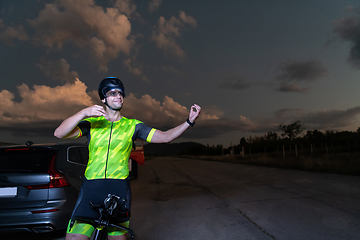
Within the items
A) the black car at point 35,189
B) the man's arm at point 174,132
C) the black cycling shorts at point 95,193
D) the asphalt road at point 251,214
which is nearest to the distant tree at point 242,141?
the asphalt road at point 251,214

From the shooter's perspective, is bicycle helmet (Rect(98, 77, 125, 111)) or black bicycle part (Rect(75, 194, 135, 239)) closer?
black bicycle part (Rect(75, 194, 135, 239))

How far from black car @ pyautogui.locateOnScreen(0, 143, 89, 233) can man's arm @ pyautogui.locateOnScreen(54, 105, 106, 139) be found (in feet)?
8.06

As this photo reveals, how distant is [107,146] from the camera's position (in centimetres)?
209

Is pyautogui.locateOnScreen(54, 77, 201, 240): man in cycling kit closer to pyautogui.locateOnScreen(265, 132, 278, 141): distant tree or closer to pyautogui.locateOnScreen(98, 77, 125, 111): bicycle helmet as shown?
pyautogui.locateOnScreen(98, 77, 125, 111): bicycle helmet

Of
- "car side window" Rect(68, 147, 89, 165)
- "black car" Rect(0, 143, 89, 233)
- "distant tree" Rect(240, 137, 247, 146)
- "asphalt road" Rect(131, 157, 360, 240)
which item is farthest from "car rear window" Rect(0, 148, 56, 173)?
"distant tree" Rect(240, 137, 247, 146)

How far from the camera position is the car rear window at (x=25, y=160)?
4.16m

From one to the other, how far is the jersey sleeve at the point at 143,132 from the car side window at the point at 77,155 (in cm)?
290

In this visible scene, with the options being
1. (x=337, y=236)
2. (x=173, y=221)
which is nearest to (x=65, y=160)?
(x=173, y=221)

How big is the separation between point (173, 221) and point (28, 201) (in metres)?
2.67

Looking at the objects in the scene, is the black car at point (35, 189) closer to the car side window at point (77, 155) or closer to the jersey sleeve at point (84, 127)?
the car side window at point (77, 155)

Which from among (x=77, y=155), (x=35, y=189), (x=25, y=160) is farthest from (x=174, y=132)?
(x=77, y=155)

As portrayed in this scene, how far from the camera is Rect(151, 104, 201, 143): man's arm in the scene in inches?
89.9

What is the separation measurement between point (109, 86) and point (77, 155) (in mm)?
3410

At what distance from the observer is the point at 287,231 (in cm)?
442
